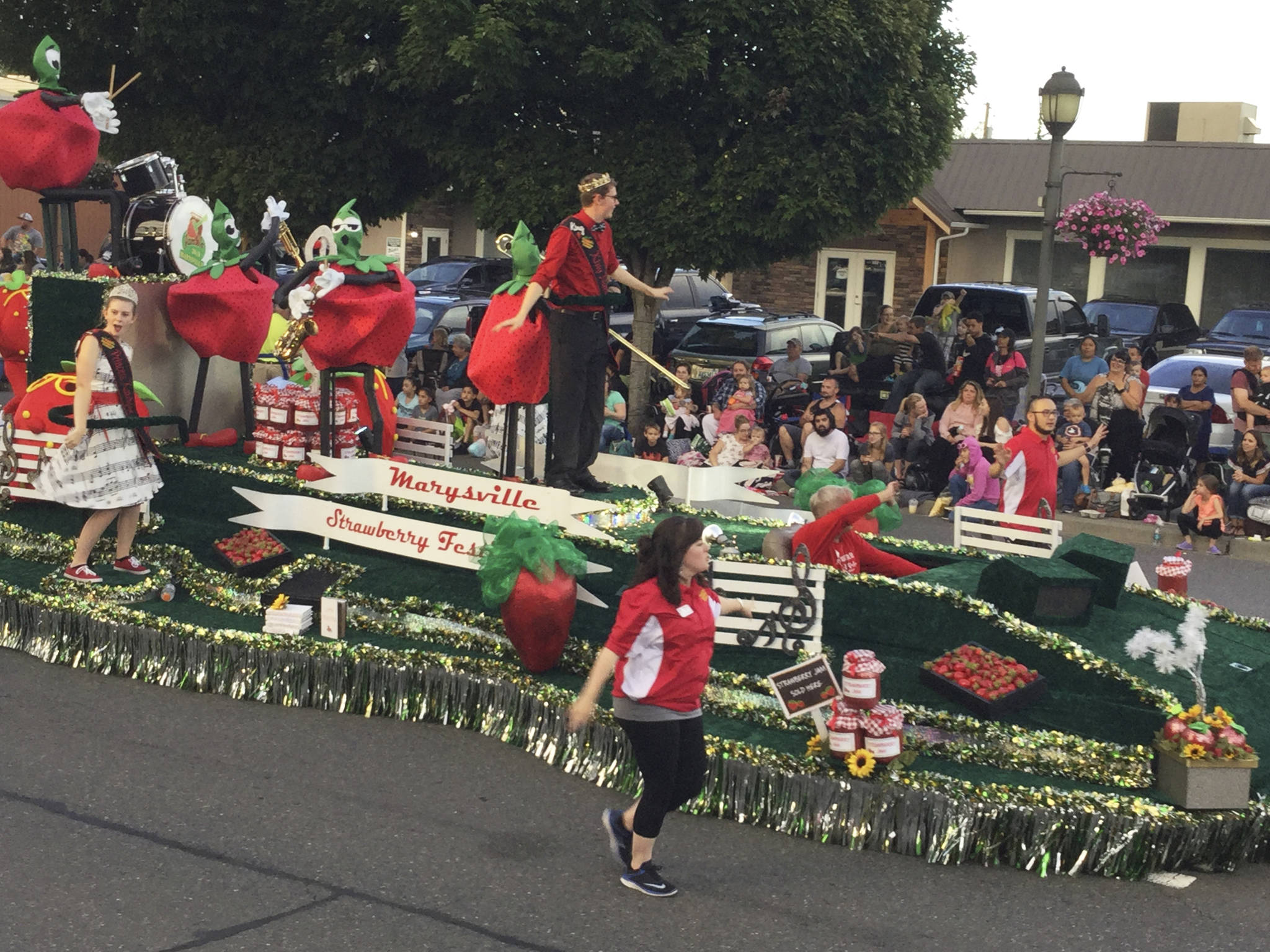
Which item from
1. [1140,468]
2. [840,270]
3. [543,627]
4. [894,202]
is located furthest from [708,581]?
[840,270]

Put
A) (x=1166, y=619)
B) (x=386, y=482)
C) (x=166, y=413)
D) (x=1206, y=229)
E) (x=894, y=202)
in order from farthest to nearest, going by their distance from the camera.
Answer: (x=1206, y=229), (x=894, y=202), (x=166, y=413), (x=386, y=482), (x=1166, y=619)

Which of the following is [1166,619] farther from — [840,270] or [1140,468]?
[840,270]

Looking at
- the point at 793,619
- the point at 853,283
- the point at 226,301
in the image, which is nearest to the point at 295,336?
the point at 226,301

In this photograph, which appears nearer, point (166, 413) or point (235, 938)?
point (235, 938)

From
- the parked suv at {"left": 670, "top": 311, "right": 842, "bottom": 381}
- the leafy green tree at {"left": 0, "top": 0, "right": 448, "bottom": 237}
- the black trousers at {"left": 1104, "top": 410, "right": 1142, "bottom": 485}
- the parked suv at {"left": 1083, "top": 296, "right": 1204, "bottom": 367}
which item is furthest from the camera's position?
the parked suv at {"left": 1083, "top": 296, "right": 1204, "bottom": 367}

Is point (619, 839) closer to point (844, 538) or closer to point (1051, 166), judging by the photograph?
point (844, 538)

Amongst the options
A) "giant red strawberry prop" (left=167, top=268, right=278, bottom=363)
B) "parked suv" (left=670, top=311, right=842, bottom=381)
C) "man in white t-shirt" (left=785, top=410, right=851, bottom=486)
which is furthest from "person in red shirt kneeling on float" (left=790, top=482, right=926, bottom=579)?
"parked suv" (left=670, top=311, right=842, bottom=381)

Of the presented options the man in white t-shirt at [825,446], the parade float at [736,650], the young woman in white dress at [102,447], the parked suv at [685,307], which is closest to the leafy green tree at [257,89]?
the parked suv at [685,307]

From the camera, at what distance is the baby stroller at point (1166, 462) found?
1416 centimetres

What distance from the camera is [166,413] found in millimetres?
10758

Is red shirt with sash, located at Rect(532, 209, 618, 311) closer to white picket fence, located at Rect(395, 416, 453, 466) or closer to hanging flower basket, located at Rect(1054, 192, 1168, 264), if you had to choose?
white picket fence, located at Rect(395, 416, 453, 466)

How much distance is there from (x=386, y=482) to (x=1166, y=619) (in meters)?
4.45

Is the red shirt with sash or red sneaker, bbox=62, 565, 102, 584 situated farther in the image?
red sneaker, bbox=62, 565, 102, 584

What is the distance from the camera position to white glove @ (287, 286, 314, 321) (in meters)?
9.57
